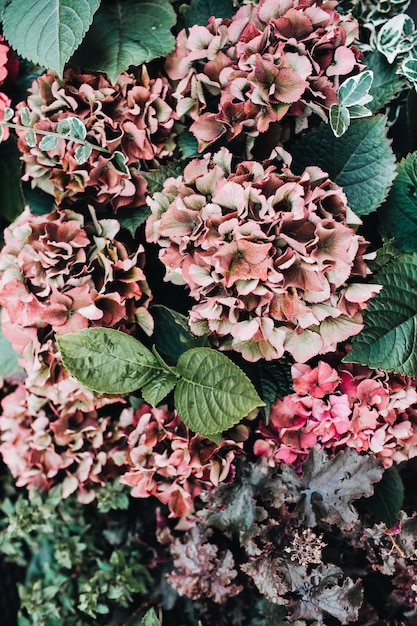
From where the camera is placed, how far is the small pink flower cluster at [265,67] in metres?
0.68

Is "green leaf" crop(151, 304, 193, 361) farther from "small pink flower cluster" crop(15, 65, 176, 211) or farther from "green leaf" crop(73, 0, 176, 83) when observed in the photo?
"green leaf" crop(73, 0, 176, 83)

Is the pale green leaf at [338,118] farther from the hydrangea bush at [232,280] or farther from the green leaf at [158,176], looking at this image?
the green leaf at [158,176]

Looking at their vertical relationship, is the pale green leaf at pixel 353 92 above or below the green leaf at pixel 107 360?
above

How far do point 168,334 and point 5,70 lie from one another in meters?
0.41

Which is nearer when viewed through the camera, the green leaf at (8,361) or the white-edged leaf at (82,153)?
the white-edged leaf at (82,153)


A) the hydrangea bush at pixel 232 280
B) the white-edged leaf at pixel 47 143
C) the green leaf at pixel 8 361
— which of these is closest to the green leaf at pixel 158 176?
the hydrangea bush at pixel 232 280

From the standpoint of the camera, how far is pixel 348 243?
63cm

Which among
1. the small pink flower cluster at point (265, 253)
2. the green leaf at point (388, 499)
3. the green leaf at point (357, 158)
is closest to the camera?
the small pink flower cluster at point (265, 253)

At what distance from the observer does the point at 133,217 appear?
812mm

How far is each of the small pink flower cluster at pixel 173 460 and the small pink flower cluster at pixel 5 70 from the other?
42 centimetres

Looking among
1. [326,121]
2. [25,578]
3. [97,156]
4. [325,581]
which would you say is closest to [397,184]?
[326,121]

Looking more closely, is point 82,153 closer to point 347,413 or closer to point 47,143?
point 47,143

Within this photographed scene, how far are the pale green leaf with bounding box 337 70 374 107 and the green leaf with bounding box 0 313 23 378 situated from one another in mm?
583

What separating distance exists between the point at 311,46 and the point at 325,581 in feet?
2.05
